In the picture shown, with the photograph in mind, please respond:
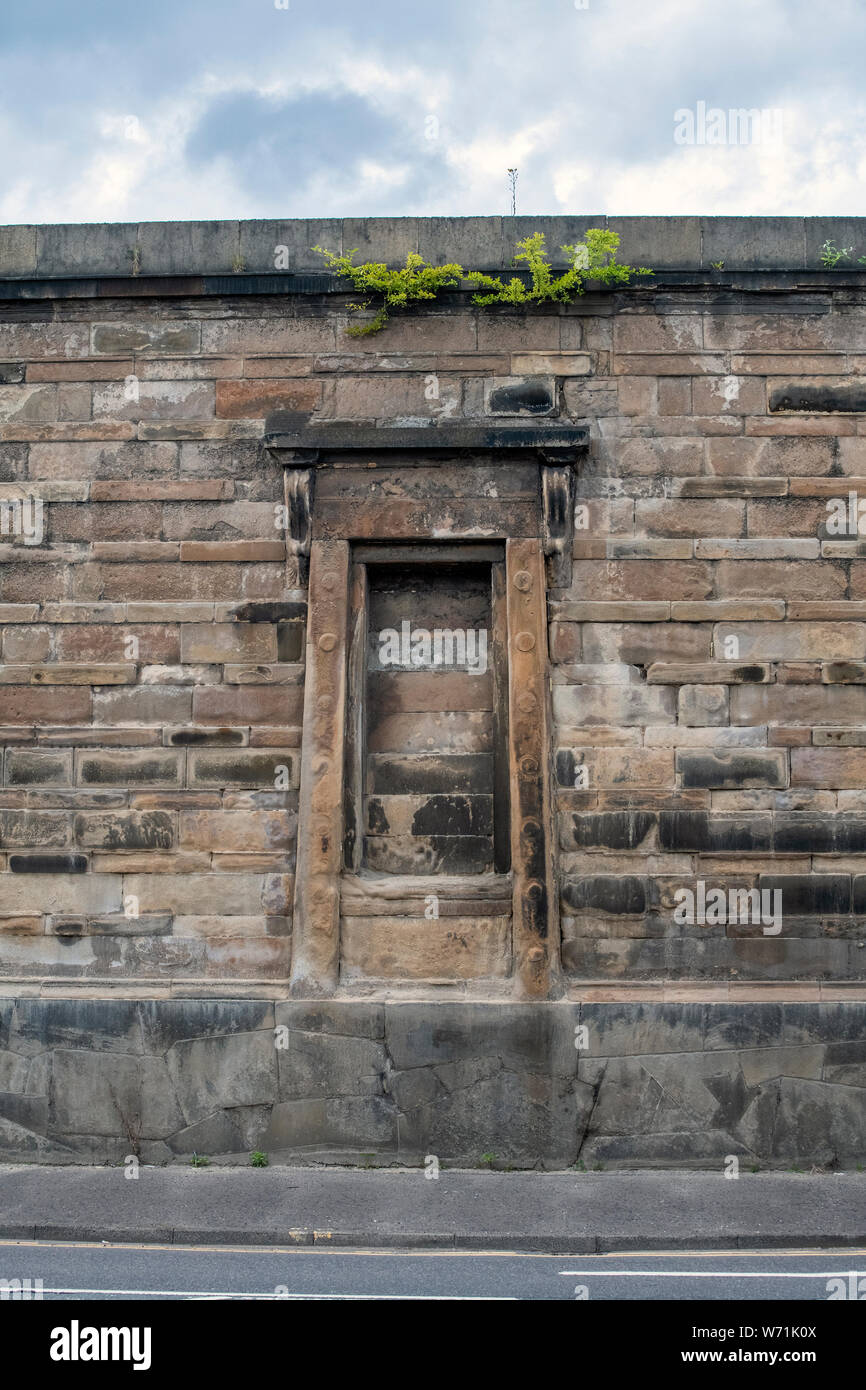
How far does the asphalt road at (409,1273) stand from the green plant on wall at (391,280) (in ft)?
19.0

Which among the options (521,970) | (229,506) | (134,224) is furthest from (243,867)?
(134,224)

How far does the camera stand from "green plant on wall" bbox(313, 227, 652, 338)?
789 cm

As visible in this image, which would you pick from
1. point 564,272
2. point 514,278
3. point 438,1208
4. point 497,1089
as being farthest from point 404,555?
point 438,1208

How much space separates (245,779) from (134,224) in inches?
155

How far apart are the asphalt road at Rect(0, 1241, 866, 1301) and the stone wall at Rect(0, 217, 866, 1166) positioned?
1.31 metres

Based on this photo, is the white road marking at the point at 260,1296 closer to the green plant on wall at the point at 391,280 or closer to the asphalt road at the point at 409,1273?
the asphalt road at the point at 409,1273

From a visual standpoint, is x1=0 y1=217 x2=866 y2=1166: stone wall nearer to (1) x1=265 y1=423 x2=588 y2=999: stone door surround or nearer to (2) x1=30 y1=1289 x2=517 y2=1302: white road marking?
(1) x1=265 y1=423 x2=588 y2=999: stone door surround

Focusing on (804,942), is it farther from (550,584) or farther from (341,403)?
(341,403)

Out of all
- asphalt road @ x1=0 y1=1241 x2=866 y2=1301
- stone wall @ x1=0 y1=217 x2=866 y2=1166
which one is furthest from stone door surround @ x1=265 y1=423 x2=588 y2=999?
asphalt road @ x1=0 y1=1241 x2=866 y2=1301

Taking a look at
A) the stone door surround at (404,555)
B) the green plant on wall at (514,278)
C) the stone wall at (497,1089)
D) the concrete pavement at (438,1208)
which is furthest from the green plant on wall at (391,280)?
the concrete pavement at (438,1208)

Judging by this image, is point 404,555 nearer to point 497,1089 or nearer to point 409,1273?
point 497,1089

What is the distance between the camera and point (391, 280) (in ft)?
26.0

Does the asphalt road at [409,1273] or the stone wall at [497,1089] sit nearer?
the asphalt road at [409,1273]

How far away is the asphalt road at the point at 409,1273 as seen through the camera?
5664 millimetres
